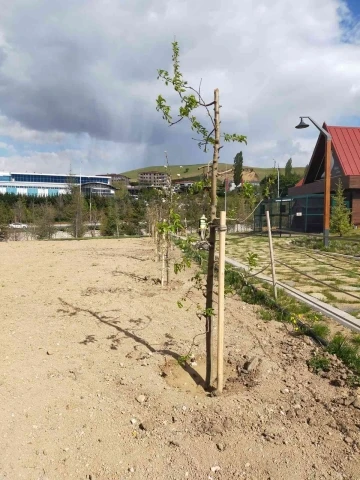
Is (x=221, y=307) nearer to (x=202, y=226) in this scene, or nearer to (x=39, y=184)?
(x=202, y=226)

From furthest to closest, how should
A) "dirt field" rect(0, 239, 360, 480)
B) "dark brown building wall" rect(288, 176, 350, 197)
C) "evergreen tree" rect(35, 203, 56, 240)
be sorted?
"evergreen tree" rect(35, 203, 56, 240), "dark brown building wall" rect(288, 176, 350, 197), "dirt field" rect(0, 239, 360, 480)

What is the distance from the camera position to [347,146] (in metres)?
24.5

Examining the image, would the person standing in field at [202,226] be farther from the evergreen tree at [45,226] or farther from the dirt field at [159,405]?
the evergreen tree at [45,226]

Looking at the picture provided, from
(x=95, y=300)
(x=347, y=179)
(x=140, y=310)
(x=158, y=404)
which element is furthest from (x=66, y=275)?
(x=347, y=179)

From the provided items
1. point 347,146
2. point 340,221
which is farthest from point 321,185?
point 340,221

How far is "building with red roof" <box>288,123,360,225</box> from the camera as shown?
2216cm

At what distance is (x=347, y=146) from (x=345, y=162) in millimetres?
1705

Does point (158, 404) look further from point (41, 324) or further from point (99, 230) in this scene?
point (99, 230)

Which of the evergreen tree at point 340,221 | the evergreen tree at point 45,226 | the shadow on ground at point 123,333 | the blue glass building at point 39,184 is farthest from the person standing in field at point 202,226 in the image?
the blue glass building at point 39,184

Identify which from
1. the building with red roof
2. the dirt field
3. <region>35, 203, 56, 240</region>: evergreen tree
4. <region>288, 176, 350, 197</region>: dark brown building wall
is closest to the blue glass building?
<region>35, 203, 56, 240</region>: evergreen tree

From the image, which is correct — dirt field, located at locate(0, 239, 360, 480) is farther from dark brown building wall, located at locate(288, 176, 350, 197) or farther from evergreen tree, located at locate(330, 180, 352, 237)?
dark brown building wall, located at locate(288, 176, 350, 197)

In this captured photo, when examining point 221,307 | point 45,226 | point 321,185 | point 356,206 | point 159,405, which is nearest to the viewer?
point 159,405

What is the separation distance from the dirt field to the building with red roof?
19417 millimetres

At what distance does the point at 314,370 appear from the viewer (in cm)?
365
